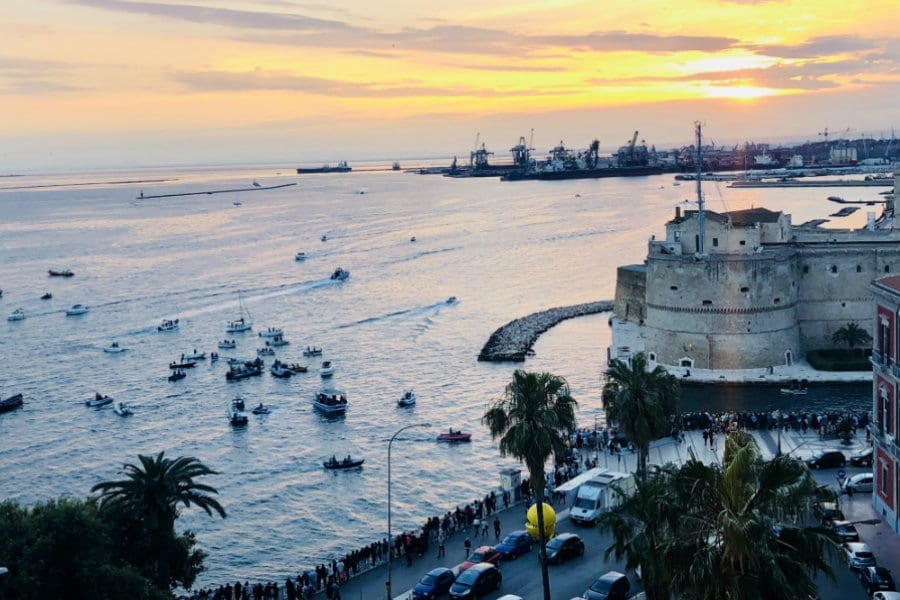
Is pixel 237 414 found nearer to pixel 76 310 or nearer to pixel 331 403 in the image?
pixel 331 403

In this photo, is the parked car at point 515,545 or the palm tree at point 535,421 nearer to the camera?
the palm tree at point 535,421

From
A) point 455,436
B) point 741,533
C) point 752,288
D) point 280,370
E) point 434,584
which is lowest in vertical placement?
point 455,436

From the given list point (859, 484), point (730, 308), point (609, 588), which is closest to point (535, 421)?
point (609, 588)

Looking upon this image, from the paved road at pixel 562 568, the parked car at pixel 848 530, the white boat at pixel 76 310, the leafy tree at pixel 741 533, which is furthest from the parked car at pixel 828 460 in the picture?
the white boat at pixel 76 310

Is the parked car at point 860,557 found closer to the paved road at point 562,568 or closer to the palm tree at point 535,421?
the paved road at point 562,568

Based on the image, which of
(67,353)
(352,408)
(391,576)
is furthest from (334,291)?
(391,576)
